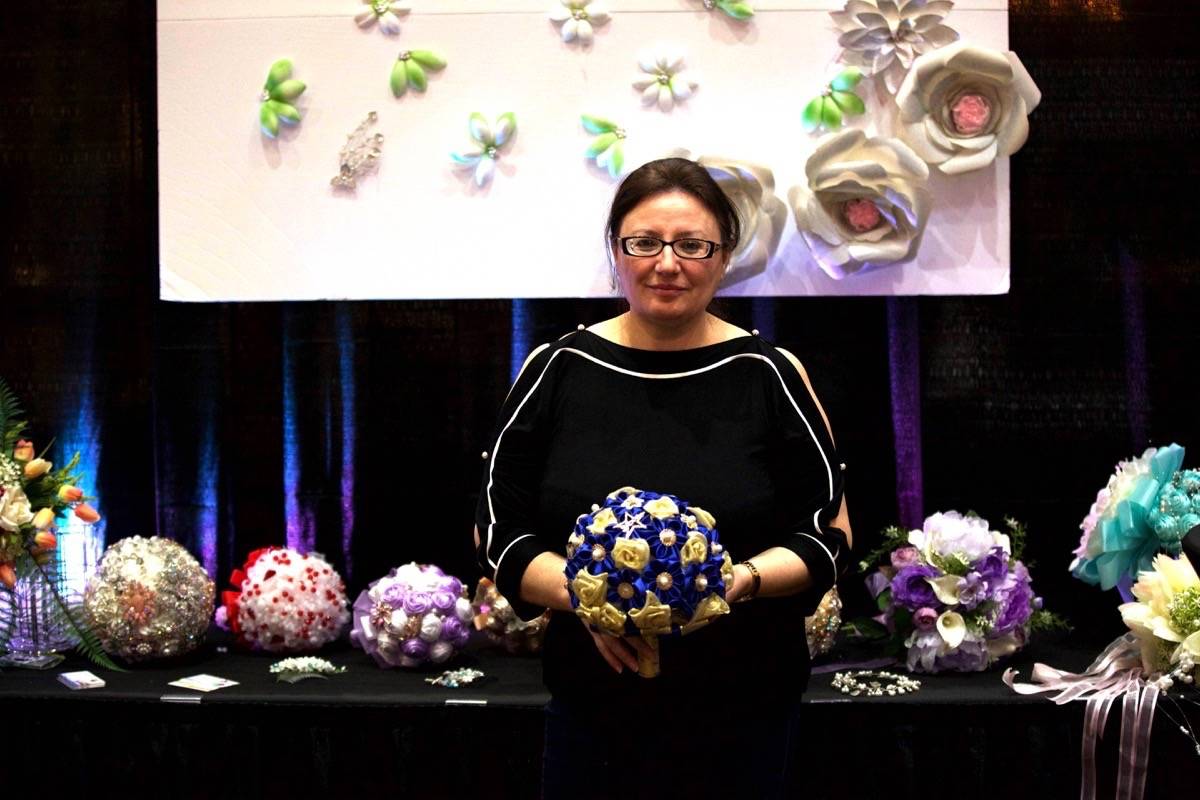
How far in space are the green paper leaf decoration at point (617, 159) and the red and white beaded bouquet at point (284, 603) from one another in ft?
3.50

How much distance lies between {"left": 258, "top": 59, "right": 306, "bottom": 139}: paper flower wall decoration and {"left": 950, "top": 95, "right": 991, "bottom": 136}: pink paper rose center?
1.44 meters

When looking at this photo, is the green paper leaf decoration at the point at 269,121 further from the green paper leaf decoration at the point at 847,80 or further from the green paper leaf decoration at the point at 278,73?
the green paper leaf decoration at the point at 847,80

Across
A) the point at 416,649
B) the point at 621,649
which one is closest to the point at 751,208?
the point at 416,649

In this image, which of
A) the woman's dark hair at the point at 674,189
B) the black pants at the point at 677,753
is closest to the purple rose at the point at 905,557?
the black pants at the point at 677,753

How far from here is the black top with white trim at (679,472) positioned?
5.67 ft

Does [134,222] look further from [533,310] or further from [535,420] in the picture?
[535,420]

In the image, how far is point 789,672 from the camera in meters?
Answer: 1.78

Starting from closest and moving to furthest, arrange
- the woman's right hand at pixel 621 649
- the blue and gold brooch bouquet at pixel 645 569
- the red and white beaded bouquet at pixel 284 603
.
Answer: the blue and gold brooch bouquet at pixel 645 569
the woman's right hand at pixel 621 649
the red and white beaded bouquet at pixel 284 603

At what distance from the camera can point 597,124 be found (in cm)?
287

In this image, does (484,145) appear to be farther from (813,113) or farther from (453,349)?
(813,113)

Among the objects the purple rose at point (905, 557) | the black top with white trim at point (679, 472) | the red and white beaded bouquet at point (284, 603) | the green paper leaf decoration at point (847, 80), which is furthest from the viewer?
the green paper leaf decoration at point (847, 80)

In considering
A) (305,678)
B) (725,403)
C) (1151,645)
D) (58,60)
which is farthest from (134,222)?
(1151,645)

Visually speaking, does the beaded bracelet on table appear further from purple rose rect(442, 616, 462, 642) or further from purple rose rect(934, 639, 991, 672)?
purple rose rect(442, 616, 462, 642)

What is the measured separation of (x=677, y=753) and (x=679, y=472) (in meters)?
0.38
